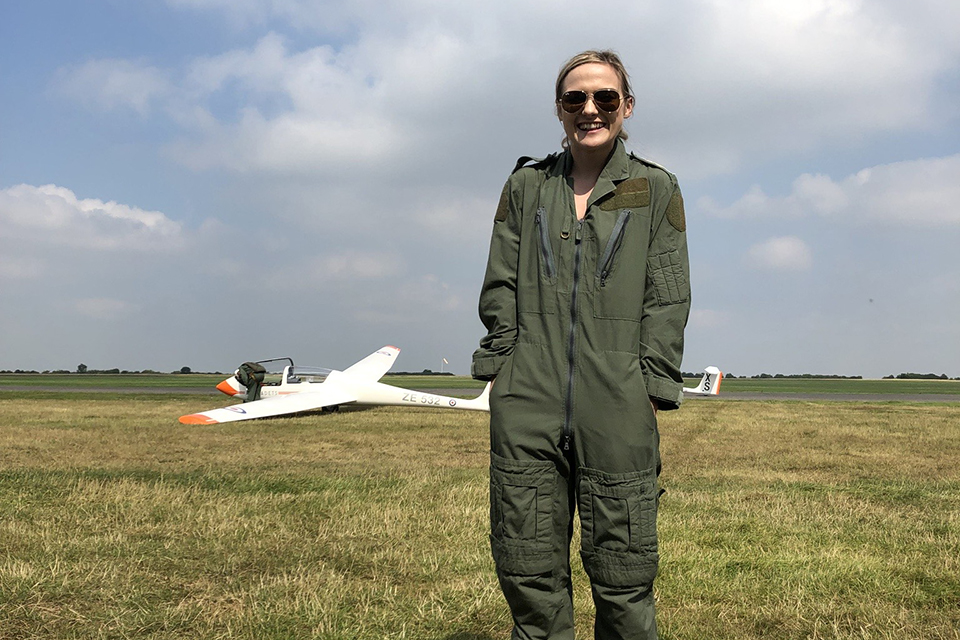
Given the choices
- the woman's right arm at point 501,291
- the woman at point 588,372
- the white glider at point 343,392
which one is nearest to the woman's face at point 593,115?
the woman at point 588,372

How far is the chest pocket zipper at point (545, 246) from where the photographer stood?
8.96 feet

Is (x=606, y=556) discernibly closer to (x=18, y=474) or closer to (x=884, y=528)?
(x=884, y=528)

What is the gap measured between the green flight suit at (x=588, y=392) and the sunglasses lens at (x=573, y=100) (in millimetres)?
295

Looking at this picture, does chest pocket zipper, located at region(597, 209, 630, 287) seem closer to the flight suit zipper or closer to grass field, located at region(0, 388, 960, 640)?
the flight suit zipper

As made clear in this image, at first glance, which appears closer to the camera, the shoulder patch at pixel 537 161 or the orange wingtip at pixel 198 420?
the shoulder patch at pixel 537 161

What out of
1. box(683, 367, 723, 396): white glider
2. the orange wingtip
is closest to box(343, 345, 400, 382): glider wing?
the orange wingtip

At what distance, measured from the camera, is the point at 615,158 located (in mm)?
2865

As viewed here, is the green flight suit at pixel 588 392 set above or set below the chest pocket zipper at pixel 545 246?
below

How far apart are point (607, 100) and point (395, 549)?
13.0 ft

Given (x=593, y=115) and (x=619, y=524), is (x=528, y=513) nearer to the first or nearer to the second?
(x=619, y=524)

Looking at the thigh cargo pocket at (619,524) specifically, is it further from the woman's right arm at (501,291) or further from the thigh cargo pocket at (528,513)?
the woman's right arm at (501,291)

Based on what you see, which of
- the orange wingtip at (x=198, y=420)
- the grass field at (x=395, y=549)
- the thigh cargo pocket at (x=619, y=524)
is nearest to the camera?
the thigh cargo pocket at (x=619, y=524)

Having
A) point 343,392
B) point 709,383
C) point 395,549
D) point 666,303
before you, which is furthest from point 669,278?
point 709,383

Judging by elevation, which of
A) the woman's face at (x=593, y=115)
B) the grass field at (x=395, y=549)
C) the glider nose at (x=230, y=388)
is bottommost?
the grass field at (x=395, y=549)
